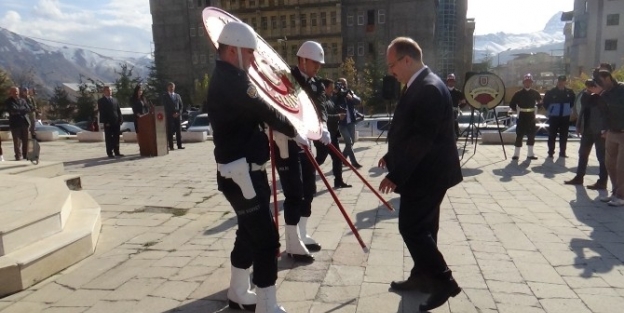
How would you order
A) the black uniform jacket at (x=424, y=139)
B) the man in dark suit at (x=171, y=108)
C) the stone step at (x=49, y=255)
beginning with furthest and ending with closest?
the man in dark suit at (x=171, y=108) < the stone step at (x=49, y=255) < the black uniform jacket at (x=424, y=139)

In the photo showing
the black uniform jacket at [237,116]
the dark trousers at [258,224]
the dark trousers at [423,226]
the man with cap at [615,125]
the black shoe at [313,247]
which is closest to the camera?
the black uniform jacket at [237,116]

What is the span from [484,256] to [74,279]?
12.0ft

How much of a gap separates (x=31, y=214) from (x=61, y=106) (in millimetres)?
49944

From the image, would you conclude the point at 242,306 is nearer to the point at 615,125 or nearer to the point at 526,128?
the point at 615,125

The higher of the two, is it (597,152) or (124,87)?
(124,87)

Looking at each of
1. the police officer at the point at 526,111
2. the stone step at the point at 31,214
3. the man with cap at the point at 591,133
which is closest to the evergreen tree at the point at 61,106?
the stone step at the point at 31,214

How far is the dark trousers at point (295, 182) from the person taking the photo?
4055 millimetres

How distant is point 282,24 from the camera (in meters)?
50.6

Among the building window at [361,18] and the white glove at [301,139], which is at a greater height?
the building window at [361,18]

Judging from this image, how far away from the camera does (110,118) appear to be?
447 inches

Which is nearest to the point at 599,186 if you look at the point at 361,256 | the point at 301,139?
the point at 361,256

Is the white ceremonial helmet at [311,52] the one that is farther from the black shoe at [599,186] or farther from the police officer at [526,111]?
the police officer at [526,111]

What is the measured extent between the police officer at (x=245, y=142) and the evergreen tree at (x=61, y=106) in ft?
168

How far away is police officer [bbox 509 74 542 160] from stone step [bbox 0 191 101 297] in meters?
8.69
